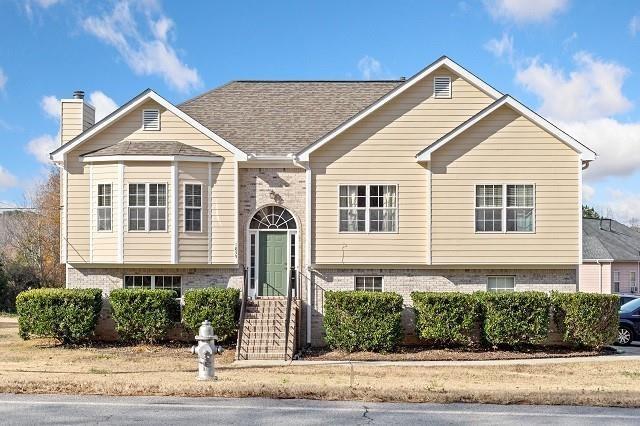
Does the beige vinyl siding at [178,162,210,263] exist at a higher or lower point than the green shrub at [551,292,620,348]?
higher

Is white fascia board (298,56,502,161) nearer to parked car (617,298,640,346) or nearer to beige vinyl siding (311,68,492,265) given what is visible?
beige vinyl siding (311,68,492,265)

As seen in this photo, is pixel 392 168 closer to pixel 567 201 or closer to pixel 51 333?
pixel 567 201

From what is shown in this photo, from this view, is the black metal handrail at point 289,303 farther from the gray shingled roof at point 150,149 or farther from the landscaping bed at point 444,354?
the gray shingled roof at point 150,149

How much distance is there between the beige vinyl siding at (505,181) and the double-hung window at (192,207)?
6.41 metres

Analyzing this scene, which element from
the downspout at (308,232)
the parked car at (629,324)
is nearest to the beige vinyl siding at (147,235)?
the downspout at (308,232)

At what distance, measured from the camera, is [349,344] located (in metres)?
20.5

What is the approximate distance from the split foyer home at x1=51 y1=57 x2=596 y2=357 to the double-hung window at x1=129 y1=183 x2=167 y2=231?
3 cm

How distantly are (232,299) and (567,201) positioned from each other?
31.1 feet

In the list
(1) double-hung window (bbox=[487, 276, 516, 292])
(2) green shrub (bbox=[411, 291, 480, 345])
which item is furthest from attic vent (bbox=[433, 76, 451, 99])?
(2) green shrub (bbox=[411, 291, 480, 345])

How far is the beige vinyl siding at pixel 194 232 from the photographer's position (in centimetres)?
2156

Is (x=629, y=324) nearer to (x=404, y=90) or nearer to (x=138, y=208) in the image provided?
(x=404, y=90)

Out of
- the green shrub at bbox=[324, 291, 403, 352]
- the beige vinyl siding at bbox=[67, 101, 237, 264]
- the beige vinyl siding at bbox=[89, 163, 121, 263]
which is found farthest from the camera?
the beige vinyl siding at bbox=[67, 101, 237, 264]

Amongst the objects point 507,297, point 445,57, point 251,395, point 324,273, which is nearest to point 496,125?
point 445,57

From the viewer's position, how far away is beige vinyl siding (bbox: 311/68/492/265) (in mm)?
21875
